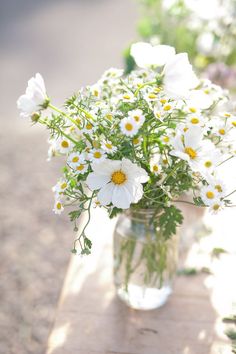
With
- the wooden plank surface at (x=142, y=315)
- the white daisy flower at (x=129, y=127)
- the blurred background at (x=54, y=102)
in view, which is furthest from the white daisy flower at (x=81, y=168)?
the blurred background at (x=54, y=102)

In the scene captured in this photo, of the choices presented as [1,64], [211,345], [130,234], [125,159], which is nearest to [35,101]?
[125,159]

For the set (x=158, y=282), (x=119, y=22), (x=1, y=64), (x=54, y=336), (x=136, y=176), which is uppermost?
(x=119, y=22)

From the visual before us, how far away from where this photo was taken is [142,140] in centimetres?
97

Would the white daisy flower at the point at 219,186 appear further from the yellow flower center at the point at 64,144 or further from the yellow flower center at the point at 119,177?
the yellow flower center at the point at 64,144

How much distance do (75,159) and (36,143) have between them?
2.00m

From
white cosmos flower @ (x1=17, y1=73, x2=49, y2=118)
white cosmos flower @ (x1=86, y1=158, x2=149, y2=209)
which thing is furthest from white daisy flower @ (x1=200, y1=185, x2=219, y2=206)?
white cosmos flower @ (x1=17, y1=73, x2=49, y2=118)

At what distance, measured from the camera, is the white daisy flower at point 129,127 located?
85 centimetres

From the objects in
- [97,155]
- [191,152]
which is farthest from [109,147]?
[191,152]

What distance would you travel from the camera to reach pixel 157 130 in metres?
1.01

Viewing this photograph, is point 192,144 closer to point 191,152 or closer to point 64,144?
point 191,152

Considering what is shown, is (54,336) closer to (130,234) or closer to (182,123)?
(130,234)

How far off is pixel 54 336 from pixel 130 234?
0.27 metres

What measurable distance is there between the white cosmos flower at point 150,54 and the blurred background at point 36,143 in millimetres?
675

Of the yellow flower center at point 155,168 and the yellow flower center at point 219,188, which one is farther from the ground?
the yellow flower center at point 155,168
